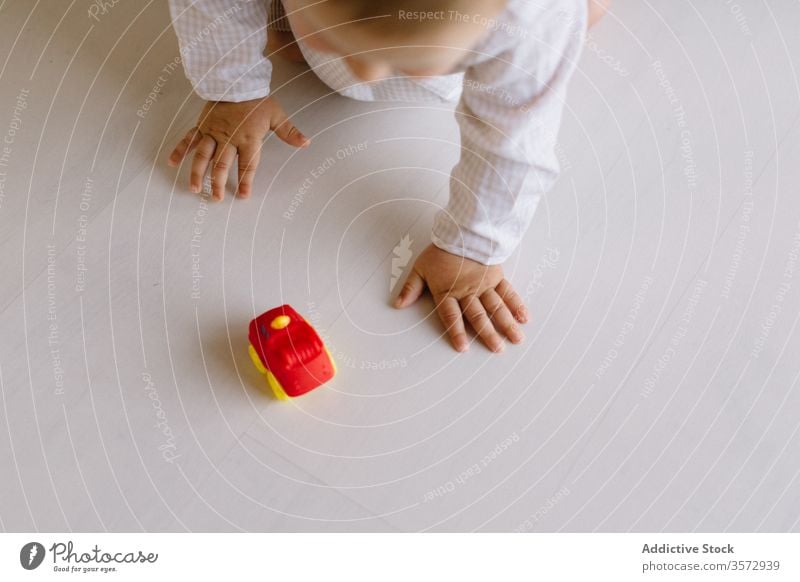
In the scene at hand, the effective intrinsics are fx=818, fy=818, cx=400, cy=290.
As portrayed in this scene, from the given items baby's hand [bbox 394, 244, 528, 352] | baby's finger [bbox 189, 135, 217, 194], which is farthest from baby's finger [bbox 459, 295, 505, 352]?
baby's finger [bbox 189, 135, 217, 194]

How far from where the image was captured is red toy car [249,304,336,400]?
520 millimetres

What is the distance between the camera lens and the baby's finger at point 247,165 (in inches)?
24.2

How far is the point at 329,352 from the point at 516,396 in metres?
0.13

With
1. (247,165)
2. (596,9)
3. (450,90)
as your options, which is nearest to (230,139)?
(247,165)

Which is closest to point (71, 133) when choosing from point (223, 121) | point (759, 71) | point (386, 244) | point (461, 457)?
point (223, 121)

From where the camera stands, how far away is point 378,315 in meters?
0.59

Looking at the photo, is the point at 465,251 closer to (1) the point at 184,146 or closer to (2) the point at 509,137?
(2) the point at 509,137

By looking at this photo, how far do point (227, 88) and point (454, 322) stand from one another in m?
0.25

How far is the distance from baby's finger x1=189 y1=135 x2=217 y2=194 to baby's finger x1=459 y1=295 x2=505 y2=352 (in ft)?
0.72

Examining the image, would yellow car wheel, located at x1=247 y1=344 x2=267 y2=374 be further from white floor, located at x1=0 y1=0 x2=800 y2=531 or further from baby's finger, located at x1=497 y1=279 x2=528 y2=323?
baby's finger, located at x1=497 y1=279 x2=528 y2=323

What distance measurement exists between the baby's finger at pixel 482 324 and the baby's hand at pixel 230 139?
0.18 m

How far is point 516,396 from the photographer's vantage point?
0.57 meters
